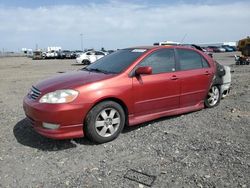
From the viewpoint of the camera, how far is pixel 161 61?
20.1 ft

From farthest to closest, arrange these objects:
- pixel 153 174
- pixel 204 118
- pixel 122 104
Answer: pixel 204 118 → pixel 122 104 → pixel 153 174

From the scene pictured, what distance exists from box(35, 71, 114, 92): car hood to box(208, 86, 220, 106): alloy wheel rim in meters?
3.01

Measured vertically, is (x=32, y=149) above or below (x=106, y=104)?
below

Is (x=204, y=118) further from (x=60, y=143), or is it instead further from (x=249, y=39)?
(x=249, y=39)

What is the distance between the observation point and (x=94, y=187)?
374 cm

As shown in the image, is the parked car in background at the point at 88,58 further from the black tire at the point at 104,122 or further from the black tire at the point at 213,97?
the black tire at the point at 104,122

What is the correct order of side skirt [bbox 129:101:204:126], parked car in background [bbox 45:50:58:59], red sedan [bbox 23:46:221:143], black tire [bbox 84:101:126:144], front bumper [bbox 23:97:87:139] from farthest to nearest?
parked car in background [bbox 45:50:58:59] < side skirt [bbox 129:101:204:126] < black tire [bbox 84:101:126:144] < red sedan [bbox 23:46:221:143] < front bumper [bbox 23:97:87:139]

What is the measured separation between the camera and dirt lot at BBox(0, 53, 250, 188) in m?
3.92

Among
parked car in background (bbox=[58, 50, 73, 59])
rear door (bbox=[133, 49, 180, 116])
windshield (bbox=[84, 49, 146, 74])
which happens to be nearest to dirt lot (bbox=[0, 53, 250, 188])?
rear door (bbox=[133, 49, 180, 116])

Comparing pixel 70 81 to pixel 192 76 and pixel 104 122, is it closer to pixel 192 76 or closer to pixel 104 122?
pixel 104 122

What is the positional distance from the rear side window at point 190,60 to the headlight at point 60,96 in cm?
258

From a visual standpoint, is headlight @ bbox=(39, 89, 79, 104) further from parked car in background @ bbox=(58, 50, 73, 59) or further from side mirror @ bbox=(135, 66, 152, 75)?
parked car in background @ bbox=(58, 50, 73, 59)

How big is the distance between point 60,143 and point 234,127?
3.27 meters

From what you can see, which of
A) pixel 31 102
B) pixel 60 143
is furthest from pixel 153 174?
pixel 31 102
